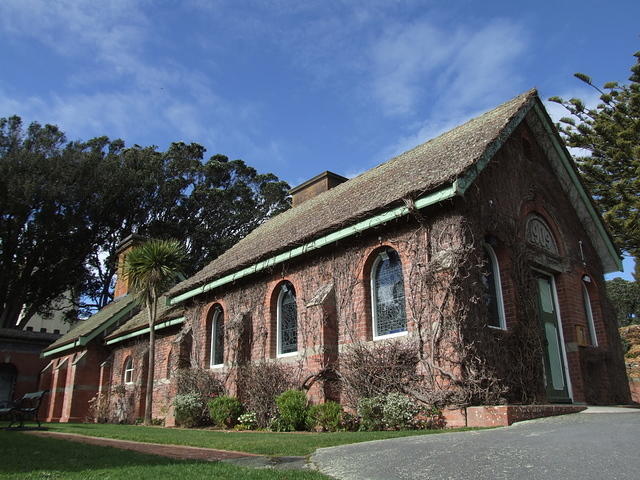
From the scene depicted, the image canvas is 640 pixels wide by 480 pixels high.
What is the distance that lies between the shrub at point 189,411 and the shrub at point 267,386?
2150mm

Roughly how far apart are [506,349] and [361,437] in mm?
4243

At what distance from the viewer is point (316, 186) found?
22.6m

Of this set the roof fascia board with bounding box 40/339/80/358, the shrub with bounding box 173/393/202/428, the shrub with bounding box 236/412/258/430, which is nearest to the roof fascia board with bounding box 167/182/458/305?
the shrub with bounding box 173/393/202/428

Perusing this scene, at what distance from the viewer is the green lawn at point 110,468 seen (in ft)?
16.7

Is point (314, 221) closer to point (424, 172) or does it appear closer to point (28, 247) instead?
point (424, 172)

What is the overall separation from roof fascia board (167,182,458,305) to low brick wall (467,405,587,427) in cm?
410

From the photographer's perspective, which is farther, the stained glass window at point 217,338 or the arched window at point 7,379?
the arched window at point 7,379

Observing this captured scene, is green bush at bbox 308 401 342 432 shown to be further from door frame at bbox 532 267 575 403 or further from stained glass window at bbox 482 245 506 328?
door frame at bbox 532 267 575 403

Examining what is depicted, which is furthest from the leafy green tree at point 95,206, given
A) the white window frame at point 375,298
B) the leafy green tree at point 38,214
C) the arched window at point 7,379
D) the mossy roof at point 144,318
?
the white window frame at point 375,298

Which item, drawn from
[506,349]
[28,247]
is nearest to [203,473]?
[506,349]

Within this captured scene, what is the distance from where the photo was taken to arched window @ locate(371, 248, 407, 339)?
11531 mm

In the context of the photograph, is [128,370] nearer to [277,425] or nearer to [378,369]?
[277,425]

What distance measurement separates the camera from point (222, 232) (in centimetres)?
4231

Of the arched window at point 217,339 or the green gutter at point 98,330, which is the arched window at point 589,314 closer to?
the arched window at point 217,339
